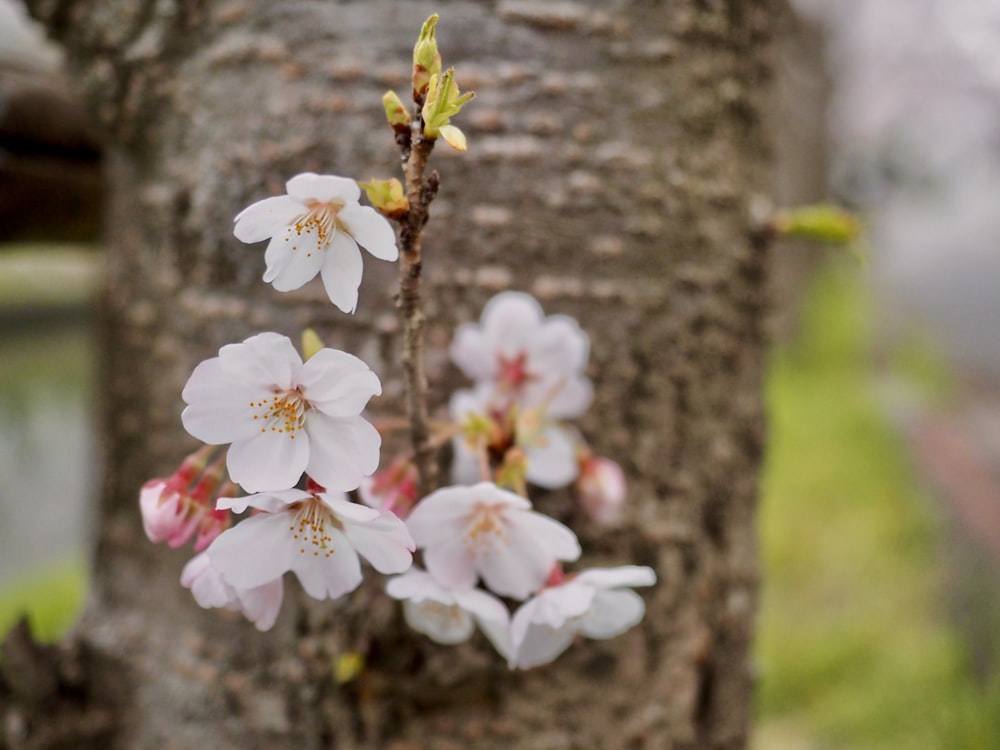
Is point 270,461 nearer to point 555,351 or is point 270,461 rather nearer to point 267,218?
point 267,218

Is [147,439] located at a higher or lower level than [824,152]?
lower

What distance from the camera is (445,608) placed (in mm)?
448

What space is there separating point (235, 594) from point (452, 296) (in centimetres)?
24

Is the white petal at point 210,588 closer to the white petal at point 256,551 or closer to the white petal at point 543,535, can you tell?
the white petal at point 256,551

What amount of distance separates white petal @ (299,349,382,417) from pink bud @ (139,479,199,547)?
0.38 ft

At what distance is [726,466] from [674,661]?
16cm

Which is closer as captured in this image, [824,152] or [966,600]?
[966,600]

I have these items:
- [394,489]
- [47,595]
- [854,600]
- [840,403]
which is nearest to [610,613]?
[394,489]

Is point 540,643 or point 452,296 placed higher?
point 452,296

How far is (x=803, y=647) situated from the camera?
205 cm

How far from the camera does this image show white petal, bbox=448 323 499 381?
51 cm

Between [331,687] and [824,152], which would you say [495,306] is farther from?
[824,152]

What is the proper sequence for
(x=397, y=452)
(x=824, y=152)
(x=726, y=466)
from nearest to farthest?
(x=397, y=452) < (x=726, y=466) < (x=824, y=152)

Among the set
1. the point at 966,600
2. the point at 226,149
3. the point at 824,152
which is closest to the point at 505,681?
the point at 226,149
